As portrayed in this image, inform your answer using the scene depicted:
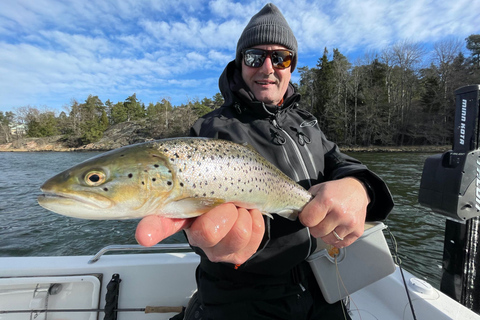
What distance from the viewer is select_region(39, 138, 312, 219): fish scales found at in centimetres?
145

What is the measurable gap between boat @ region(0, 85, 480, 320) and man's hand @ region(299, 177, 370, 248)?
0.59m

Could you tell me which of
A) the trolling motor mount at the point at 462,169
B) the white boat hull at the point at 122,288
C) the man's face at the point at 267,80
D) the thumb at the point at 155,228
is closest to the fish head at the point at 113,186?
the thumb at the point at 155,228

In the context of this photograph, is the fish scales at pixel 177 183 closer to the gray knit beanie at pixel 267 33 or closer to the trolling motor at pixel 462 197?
the gray knit beanie at pixel 267 33

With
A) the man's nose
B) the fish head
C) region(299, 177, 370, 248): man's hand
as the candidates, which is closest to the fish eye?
the fish head

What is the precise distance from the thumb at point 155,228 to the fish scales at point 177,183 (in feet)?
0.19

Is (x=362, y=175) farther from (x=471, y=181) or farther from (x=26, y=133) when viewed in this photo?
(x=26, y=133)

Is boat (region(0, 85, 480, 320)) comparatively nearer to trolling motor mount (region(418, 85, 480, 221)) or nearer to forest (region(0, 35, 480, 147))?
trolling motor mount (region(418, 85, 480, 221))

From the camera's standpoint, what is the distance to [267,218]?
→ 2002mm

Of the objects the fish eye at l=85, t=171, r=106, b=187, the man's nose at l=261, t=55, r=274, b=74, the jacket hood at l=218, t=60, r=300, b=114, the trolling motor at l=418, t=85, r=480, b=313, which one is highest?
the man's nose at l=261, t=55, r=274, b=74

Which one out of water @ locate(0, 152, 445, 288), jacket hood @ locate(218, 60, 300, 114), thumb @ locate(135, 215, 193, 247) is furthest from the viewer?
water @ locate(0, 152, 445, 288)

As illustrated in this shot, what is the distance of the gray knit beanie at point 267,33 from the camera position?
2555 mm

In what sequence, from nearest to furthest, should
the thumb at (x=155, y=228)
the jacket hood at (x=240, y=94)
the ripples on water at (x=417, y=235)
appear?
the thumb at (x=155, y=228), the jacket hood at (x=240, y=94), the ripples on water at (x=417, y=235)

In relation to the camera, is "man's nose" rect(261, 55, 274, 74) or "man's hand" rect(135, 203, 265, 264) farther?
"man's nose" rect(261, 55, 274, 74)

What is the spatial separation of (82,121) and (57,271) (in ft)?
286
